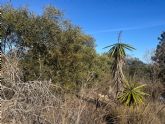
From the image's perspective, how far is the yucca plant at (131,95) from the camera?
16.3 metres

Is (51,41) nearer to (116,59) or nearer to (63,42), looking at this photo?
(63,42)

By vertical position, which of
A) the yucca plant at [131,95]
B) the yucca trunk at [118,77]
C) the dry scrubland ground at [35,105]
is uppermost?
the yucca trunk at [118,77]

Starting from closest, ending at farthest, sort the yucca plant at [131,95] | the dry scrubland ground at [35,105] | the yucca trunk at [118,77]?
the dry scrubland ground at [35,105], the yucca plant at [131,95], the yucca trunk at [118,77]

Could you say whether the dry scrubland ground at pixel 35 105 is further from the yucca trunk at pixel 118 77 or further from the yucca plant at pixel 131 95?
the yucca trunk at pixel 118 77

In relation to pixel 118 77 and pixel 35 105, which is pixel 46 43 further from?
pixel 35 105

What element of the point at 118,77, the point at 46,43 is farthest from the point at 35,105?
the point at 118,77

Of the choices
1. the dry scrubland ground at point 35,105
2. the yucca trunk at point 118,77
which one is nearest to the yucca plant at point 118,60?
the yucca trunk at point 118,77

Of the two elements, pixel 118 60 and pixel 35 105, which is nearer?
pixel 35 105

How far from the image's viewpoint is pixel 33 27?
16.8m

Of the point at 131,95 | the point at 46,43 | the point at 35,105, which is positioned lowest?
the point at 35,105

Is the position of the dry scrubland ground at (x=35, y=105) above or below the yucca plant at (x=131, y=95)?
below

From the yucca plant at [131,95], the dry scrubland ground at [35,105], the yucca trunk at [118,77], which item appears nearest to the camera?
the dry scrubland ground at [35,105]

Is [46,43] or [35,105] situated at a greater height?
[46,43]

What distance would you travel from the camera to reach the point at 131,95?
674 inches
